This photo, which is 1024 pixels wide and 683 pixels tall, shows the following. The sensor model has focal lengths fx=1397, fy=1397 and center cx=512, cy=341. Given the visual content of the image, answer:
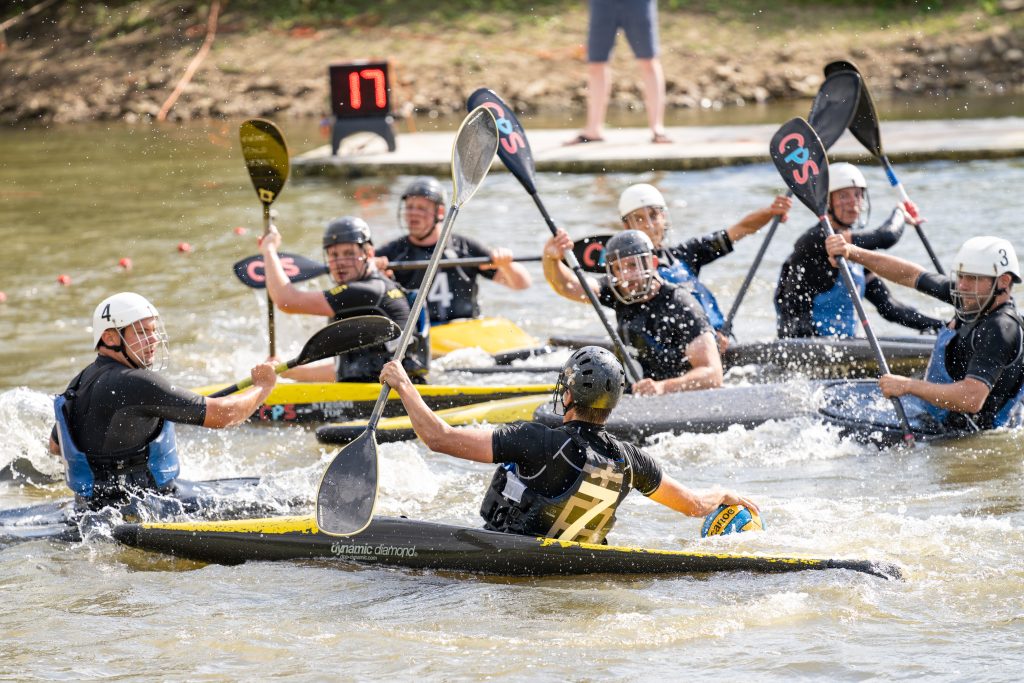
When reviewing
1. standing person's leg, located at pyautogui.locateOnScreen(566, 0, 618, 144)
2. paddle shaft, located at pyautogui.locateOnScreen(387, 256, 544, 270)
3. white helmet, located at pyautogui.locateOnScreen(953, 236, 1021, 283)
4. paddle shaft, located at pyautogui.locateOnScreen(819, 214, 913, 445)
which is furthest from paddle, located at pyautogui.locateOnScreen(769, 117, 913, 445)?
standing person's leg, located at pyautogui.locateOnScreen(566, 0, 618, 144)

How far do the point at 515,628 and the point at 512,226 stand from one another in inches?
346

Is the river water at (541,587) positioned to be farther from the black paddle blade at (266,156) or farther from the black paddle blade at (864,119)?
the black paddle blade at (864,119)

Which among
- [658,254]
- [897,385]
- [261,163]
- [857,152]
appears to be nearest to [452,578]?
[897,385]

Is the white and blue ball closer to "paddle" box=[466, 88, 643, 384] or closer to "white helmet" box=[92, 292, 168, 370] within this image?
"paddle" box=[466, 88, 643, 384]

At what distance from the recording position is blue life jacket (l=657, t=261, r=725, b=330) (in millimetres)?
7961

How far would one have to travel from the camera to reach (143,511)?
5820 mm

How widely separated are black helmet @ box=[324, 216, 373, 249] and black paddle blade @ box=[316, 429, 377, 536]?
7.42 ft

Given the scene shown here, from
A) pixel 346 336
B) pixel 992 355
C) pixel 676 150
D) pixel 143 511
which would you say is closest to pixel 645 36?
pixel 676 150

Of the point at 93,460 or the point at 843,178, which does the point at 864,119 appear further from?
the point at 93,460

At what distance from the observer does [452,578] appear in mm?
5457

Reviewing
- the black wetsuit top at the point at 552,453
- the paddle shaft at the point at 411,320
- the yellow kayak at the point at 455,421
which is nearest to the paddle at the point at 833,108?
the yellow kayak at the point at 455,421

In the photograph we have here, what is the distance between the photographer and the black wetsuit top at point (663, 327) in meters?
7.24

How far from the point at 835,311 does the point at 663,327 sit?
164 centimetres

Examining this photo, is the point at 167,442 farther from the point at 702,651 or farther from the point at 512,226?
the point at 512,226
